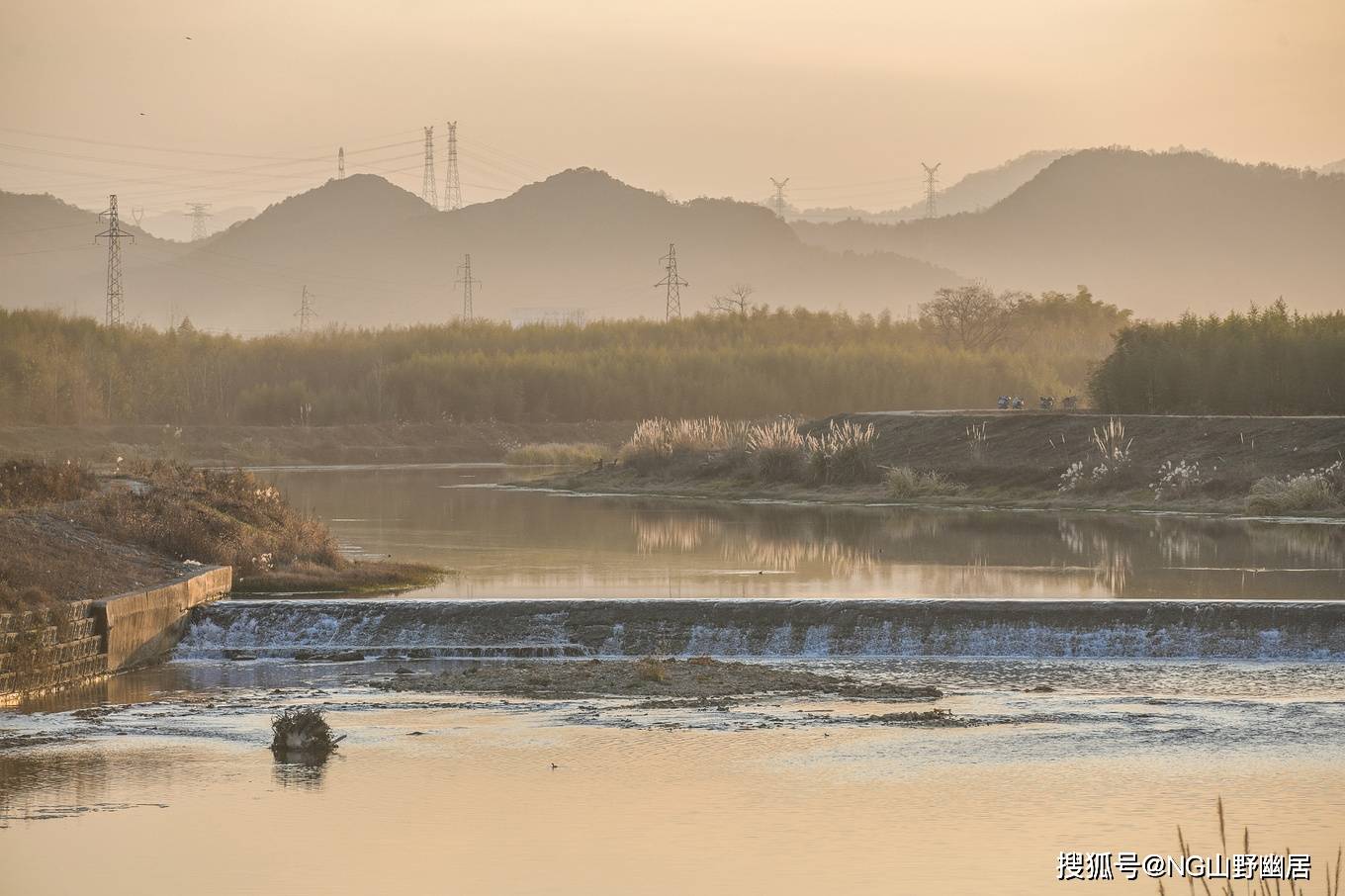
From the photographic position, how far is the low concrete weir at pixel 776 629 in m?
20.9

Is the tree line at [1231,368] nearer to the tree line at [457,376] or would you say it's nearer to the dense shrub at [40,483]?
the dense shrub at [40,483]

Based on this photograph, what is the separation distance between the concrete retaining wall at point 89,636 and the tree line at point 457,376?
172ft

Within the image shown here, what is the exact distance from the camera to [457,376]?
86.4 metres

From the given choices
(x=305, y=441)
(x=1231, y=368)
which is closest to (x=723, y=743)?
(x=1231, y=368)

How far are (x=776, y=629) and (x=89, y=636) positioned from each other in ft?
24.7

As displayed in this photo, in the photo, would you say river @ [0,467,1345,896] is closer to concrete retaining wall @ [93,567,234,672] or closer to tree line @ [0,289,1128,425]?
concrete retaining wall @ [93,567,234,672]

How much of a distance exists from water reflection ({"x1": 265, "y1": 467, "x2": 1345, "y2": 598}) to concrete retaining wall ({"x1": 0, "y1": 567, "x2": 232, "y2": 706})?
4290mm

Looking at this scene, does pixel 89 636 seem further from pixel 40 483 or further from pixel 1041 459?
pixel 1041 459

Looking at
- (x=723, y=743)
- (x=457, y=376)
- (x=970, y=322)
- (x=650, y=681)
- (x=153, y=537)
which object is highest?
(x=970, y=322)

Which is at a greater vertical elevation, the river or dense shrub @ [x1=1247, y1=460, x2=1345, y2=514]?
dense shrub @ [x1=1247, y1=460, x2=1345, y2=514]

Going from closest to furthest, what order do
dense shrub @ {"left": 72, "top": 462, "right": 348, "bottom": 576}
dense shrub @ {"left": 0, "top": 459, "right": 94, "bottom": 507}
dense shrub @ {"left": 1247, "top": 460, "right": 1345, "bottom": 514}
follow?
dense shrub @ {"left": 72, "top": 462, "right": 348, "bottom": 576} → dense shrub @ {"left": 0, "top": 459, "right": 94, "bottom": 507} → dense shrub @ {"left": 1247, "top": 460, "right": 1345, "bottom": 514}

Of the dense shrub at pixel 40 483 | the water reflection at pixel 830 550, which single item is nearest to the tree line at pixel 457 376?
the water reflection at pixel 830 550

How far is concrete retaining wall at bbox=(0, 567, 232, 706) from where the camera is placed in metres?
18.4

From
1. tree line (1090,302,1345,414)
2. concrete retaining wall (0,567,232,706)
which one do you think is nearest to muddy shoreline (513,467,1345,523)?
tree line (1090,302,1345,414)
